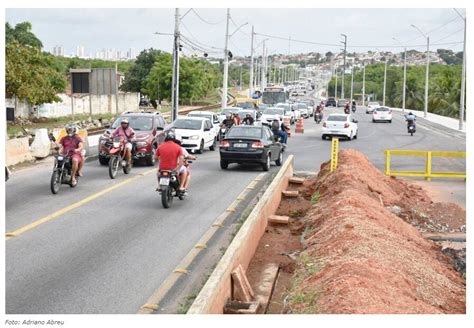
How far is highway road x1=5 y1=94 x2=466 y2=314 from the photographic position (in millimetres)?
9273

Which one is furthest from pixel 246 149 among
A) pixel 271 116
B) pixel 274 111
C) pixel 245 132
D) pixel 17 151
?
pixel 274 111

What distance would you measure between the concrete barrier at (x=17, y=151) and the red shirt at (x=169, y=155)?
348 inches

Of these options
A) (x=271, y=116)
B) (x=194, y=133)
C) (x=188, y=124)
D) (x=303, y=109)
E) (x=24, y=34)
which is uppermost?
(x=24, y=34)

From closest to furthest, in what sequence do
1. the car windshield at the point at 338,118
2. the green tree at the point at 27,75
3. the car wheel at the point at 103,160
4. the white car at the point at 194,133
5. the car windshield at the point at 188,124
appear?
the car wheel at the point at 103,160
the white car at the point at 194,133
the car windshield at the point at 188,124
the car windshield at the point at 338,118
the green tree at the point at 27,75

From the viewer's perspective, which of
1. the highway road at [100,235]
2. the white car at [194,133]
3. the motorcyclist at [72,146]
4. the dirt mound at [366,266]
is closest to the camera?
the dirt mound at [366,266]

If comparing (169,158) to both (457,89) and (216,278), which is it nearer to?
(216,278)

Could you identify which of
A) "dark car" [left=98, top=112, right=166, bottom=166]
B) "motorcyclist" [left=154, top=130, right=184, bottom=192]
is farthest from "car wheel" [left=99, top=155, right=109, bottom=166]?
"motorcyclist" [left=154, top=130, right=184, bottom=192]

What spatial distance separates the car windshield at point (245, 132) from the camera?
23.4 meters

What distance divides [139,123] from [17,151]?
3.99m

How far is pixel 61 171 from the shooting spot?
17609 millimetres

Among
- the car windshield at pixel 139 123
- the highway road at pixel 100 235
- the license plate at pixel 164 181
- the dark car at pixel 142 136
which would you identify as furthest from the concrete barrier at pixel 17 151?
the license plate at pixel 164 181

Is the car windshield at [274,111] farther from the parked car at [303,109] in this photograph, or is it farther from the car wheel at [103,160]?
the car wheel at [103,160]

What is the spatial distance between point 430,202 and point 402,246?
25.3 ft

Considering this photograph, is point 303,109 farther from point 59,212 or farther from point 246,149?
point 59,212
